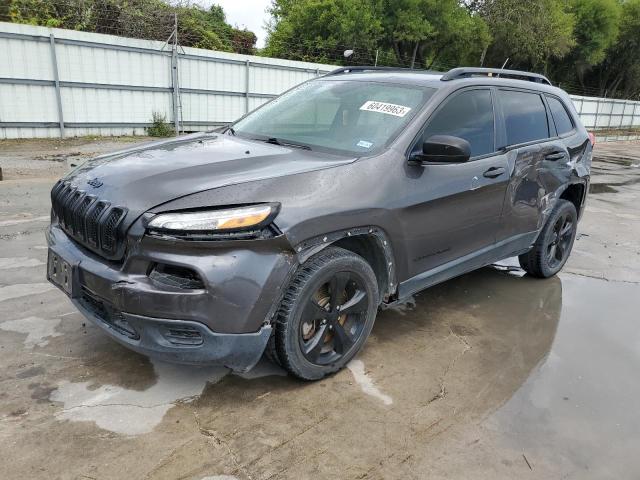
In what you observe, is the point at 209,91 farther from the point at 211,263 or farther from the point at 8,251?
the point at 211,263

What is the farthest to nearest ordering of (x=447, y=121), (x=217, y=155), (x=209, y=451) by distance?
(x=447, y=121) → (x=217, y=155) → (x=209, y=451)

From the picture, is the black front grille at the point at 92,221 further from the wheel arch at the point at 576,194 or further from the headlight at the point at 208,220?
the wheel arch at the point at 576,194

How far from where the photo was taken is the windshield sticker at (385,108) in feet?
11.0

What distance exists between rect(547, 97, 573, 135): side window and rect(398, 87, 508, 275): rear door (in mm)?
1142

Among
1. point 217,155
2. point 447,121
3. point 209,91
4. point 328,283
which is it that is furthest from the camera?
point 209,91

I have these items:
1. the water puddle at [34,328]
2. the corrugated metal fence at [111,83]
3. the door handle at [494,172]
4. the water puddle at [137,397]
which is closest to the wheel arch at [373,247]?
the water puddle at [137,397]

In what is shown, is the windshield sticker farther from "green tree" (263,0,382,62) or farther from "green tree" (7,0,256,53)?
"green tree" (263,0,382,62)

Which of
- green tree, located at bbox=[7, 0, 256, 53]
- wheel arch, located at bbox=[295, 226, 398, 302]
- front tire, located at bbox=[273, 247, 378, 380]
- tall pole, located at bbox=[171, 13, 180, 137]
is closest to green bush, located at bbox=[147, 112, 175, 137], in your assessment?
tall pole, located at bbox=[171, 13, 180, 137]

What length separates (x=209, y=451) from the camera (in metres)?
2.37

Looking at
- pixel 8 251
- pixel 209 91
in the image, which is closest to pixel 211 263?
pixel 8 251

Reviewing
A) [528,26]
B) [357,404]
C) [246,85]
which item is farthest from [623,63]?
[357,404]

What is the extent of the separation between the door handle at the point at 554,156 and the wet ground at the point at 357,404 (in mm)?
1259

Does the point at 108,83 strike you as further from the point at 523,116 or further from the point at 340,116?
the point at 523,116

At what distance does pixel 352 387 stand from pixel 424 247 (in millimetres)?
979
